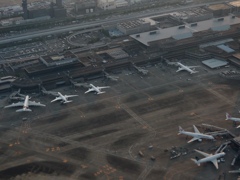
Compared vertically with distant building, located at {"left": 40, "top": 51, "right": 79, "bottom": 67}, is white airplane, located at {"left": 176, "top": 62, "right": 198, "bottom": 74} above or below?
below

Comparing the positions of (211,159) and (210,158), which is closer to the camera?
(210,158)

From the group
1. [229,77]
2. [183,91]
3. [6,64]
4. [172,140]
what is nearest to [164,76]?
[183,91]

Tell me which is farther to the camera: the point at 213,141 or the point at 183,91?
the point at 183,91

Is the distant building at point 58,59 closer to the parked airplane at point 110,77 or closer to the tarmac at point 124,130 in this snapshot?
the tarmac at point 124,130

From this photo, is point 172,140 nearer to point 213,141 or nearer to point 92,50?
point 213,141

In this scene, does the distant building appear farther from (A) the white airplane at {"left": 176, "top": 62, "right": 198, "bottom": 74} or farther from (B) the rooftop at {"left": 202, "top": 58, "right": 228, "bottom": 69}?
(B) the rooftop at {"left": 202, "top": 58, "right": 228, "bottom": 69}

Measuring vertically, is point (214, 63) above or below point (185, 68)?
below

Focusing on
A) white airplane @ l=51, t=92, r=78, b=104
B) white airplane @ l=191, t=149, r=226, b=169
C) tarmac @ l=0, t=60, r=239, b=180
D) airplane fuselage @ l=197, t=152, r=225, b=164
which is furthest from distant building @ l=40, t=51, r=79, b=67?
airplane fuselage @ l=197, t=152, r=225, b=164

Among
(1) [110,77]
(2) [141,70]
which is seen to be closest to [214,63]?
(2) [141,70]

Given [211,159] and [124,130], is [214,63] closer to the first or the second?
[124,130]

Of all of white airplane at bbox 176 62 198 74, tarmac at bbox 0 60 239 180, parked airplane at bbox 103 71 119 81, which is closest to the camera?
tarmac at bbox 0 60 239 180

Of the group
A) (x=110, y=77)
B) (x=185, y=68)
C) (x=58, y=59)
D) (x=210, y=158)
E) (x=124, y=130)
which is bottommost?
(x=124, y=130)
